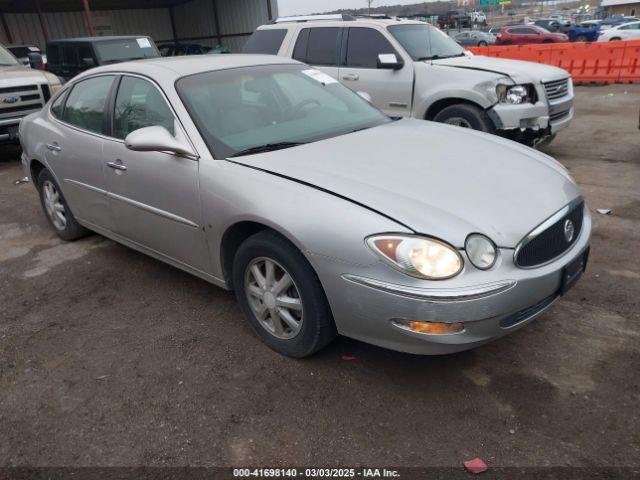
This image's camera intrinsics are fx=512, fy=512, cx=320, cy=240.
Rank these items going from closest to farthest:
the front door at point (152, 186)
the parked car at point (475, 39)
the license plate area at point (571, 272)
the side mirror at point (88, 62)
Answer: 1. the license plate area at point (571, 272)
2. the front door at point (152, 186)
3. the side mirror at point (88, 62)
4. the parked car at point (475, 39)

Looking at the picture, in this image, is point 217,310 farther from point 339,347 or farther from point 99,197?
point 99,197

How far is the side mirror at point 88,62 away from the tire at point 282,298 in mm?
9252

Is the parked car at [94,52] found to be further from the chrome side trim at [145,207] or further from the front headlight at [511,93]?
the front headlight at [511,93]

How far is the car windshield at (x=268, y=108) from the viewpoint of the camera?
316 centimetres

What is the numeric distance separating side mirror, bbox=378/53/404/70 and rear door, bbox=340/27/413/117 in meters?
0.05

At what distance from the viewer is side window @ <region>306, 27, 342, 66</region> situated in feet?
23.6

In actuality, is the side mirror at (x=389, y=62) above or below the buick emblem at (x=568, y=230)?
above

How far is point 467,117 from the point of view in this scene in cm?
641

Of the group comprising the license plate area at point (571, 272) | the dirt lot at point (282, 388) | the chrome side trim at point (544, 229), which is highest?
the chrome side trim at point (544, 229)

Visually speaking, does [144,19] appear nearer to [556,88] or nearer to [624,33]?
[624,33]

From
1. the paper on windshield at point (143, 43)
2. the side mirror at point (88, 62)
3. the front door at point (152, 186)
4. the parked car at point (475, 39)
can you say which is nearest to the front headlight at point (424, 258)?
the front door at point (152, 186)

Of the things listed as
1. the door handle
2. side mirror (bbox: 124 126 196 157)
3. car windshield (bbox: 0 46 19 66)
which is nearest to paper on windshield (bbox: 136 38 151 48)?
car windshield (bbox: 0 46 19 66)

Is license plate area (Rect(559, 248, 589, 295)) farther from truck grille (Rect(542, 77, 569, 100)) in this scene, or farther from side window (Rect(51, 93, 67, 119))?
truck grille (Rect(542, 77, 569, 100))

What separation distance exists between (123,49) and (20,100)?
3.19m
